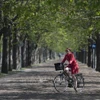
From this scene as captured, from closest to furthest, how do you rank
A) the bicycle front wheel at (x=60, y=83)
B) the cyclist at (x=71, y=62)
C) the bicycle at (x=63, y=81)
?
the cyclist at (x=71, y=62) < the bicycle at (x=63, y=81) < the bicycle front wheel at (x=60, y=83)

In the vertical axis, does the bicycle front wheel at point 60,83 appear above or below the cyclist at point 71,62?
below

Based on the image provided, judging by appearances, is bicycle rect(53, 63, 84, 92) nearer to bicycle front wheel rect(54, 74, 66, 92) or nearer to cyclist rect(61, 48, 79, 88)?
bicycle front wheel rect(54, 74, 66, 92)

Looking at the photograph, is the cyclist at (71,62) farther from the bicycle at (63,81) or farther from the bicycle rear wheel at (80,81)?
the bicycle rear wheel at (80,81)

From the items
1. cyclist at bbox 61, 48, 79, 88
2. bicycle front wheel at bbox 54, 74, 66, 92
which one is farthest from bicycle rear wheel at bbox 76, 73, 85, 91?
bicycle front wheel at bbox 54, 74, 66, 92

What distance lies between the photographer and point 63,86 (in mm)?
18922

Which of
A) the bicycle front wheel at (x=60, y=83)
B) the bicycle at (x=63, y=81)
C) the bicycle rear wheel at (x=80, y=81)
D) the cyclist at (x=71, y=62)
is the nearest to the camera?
the cyclist at (x=71, y=62)

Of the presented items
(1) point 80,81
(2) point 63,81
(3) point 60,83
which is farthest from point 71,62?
(1) point 80,81

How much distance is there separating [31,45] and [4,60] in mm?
29441

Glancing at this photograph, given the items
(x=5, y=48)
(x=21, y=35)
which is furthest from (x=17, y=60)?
(x=5, y=48)

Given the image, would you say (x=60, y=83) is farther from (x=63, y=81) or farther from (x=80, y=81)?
(x=80, y=81)

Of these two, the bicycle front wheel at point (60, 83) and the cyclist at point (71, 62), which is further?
the bicycle front wheel at point (60, 83)

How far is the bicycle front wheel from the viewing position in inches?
729

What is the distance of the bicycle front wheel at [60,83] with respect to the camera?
1852 centimetres

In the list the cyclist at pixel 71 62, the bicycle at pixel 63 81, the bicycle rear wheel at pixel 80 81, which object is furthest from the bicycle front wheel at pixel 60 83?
the bicycle rear wheel at pixel 80 81
